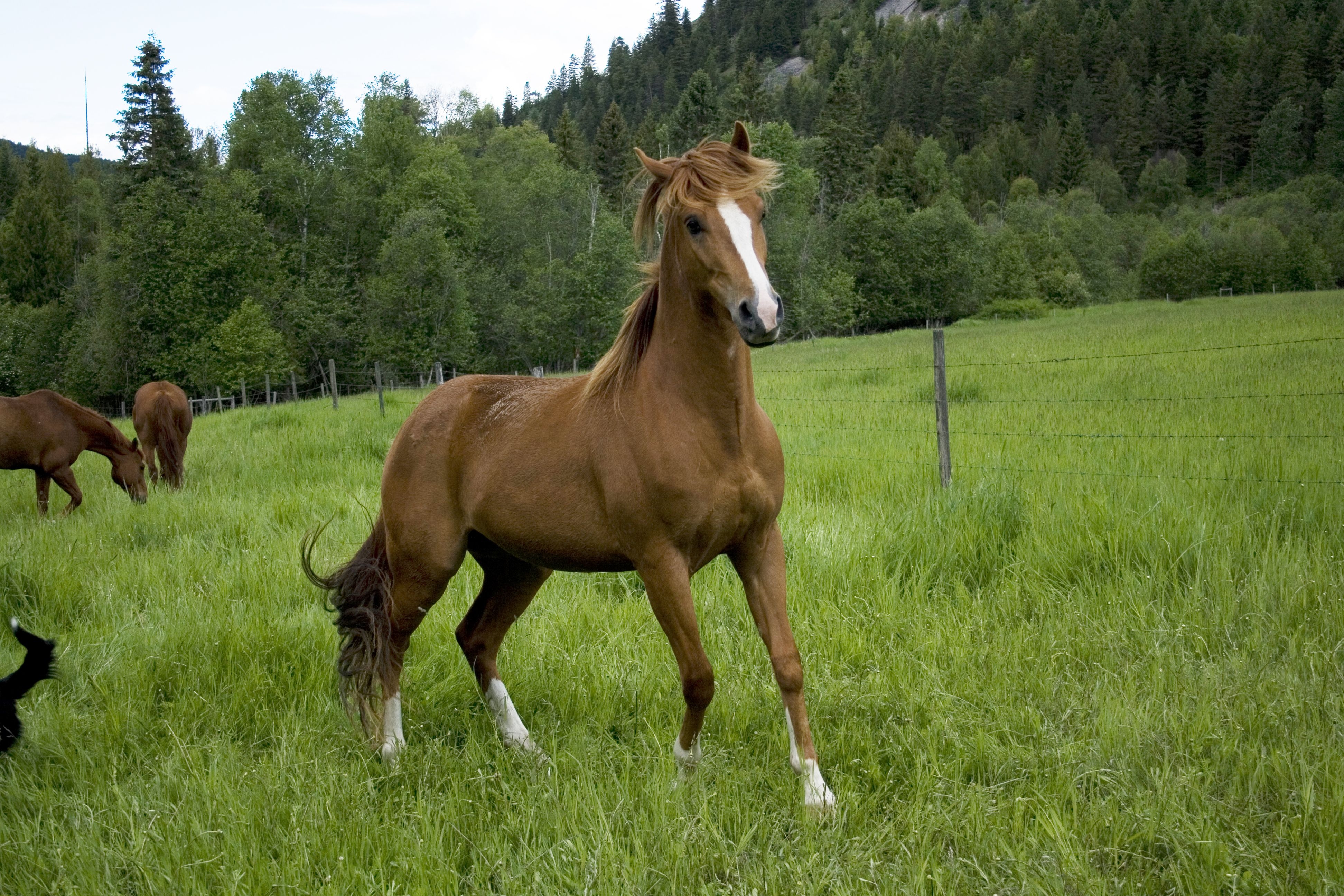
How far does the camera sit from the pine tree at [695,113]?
61719mm

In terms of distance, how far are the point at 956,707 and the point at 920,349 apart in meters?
19.9

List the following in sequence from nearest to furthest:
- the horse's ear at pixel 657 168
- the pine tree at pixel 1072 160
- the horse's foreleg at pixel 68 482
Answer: the horse's ear at pixel 657 168 → the horse's foreleg at pixel 68 482 → the pine tree at pixel 1072 160

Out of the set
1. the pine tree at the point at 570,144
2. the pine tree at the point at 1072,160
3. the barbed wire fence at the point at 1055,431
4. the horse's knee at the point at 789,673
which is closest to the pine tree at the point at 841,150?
the pine tree at the point at 570,144

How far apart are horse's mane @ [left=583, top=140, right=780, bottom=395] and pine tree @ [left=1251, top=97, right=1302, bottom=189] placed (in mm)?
96310

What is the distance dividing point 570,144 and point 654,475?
66183 mm

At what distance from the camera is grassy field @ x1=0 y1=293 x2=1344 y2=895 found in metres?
2.48

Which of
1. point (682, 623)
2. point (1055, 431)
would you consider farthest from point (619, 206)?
point (682, 623)

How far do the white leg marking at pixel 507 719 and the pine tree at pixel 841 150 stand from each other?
64047 mm

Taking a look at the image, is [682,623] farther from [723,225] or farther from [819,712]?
[723,225]

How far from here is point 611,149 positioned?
62.0 m

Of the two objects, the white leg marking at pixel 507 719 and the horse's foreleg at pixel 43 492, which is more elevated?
the horse's foreleg at pixel 43 492

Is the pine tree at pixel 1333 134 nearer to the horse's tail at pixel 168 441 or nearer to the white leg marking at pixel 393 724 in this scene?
the horse's tail at pixel 168 441

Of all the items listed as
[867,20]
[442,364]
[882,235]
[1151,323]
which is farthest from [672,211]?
[867,20]

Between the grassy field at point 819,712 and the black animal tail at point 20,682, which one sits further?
the black animal tail at point 20,682
